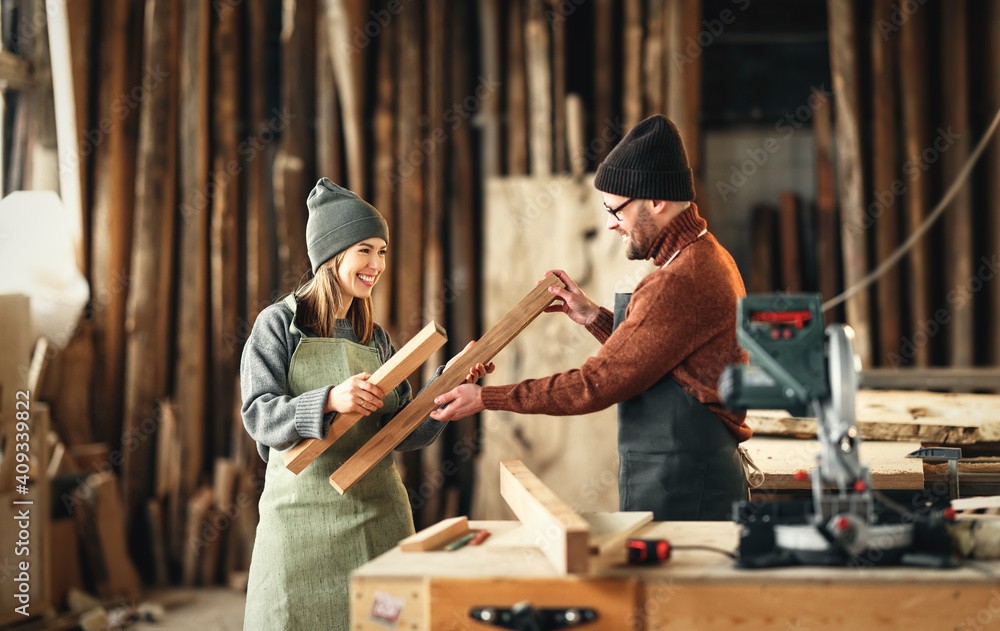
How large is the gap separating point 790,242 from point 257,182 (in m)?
3.73

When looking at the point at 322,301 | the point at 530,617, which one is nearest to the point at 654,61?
the point at 322,301

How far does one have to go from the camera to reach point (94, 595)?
16.5 feet

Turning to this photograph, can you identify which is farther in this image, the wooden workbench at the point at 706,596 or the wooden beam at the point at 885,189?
the wooden beam at the point at 885,189

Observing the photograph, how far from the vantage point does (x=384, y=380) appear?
7.77 ft

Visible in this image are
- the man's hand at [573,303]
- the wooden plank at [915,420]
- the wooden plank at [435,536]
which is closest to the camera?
the wooden plank at [435,536]

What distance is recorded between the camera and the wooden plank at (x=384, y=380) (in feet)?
7.77

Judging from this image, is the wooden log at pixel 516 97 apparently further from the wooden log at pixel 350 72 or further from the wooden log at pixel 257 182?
the wooden log at pixel 257 182

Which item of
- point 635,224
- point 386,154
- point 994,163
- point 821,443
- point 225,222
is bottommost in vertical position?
point 821,443

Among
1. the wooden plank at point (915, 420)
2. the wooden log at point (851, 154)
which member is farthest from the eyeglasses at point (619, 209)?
the wooden log at point (851, 154)

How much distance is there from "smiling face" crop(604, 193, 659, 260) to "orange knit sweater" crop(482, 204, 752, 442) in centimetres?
17

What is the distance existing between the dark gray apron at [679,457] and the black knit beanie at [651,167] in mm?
586

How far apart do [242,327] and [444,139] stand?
1.91 meters

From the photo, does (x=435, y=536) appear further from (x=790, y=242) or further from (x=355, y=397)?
(x=790, y=242)

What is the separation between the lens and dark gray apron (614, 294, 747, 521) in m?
2.38
